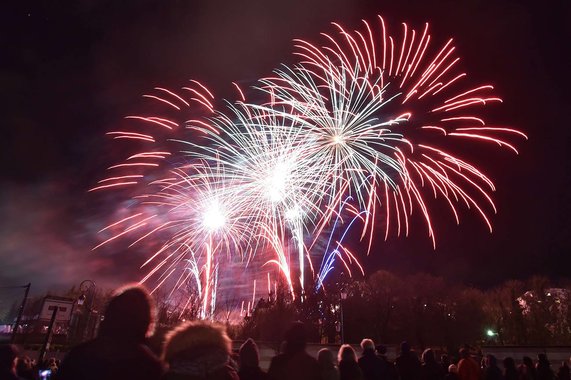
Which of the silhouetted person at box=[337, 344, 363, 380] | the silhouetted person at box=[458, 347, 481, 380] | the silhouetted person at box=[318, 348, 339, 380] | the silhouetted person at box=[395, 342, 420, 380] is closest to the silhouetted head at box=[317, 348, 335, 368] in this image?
the silhouetted person at box=[318, 348, 339, 380]

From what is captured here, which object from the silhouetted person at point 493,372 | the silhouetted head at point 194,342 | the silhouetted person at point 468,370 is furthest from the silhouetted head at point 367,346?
the silhouetted head at point 194,342

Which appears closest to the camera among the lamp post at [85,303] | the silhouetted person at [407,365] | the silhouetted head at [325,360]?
the silhouetted head at [325,360]

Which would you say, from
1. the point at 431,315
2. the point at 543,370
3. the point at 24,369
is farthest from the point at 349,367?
the point at 431,315

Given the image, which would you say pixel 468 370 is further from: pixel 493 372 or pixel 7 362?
pixel 7 362

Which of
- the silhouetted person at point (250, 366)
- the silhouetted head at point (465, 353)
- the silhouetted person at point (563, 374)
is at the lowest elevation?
the silhouetted person at point (563, 374)

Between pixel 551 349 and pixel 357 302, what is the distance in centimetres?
3133

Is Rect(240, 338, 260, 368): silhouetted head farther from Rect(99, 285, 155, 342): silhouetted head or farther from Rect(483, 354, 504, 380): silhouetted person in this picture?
Rect(483, 354, 504, 380): silhouetted person

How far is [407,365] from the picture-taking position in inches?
319

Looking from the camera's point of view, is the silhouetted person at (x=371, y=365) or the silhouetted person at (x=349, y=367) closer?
the silhouetted person at (x=349, y=367)

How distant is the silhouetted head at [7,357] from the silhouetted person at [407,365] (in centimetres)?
627

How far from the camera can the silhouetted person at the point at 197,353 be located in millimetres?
3879

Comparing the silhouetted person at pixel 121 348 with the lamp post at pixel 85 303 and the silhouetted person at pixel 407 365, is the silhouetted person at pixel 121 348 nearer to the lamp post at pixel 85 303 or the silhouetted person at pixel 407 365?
the silhouetted person at pixel 407 365

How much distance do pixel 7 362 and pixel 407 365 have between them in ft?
21.1

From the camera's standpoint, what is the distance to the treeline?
5225 cm
